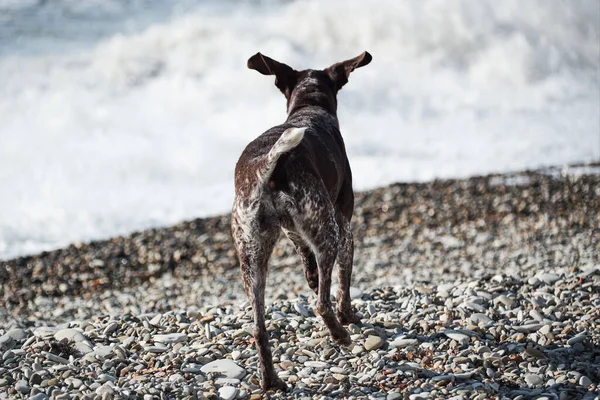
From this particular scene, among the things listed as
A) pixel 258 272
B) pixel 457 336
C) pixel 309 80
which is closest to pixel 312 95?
pixel 309 80

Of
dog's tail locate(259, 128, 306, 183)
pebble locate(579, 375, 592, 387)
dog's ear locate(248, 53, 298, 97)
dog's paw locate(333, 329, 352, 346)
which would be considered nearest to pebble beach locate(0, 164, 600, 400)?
pebble locate(579, 375, 592, 387)

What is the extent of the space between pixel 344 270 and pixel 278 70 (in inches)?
99.1

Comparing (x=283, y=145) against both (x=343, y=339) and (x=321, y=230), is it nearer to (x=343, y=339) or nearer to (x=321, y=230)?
(x=321, y=230)

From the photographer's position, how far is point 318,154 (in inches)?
261

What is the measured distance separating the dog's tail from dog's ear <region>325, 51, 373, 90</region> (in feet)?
9.59

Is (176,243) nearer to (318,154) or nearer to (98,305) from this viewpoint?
(98,305)

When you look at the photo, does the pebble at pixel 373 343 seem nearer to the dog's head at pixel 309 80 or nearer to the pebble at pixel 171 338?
the pebble at pixel 171 338

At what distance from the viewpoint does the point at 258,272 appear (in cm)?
612

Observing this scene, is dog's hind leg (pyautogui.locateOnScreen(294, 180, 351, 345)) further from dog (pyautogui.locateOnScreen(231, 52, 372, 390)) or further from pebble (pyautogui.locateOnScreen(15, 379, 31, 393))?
pebble (pyautogui.locateOnScreen(15, 379, 31, 393))

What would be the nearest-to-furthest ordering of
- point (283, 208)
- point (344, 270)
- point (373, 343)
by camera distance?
point (283, 208) → point (373, 343) → point (344, 270)

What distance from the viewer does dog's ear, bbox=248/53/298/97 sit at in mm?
8203

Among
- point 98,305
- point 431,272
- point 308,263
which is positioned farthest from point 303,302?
point 98,305

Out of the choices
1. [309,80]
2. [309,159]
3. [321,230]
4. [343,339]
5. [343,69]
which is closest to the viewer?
[321,230]

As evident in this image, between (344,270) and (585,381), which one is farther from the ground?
(344,270)
